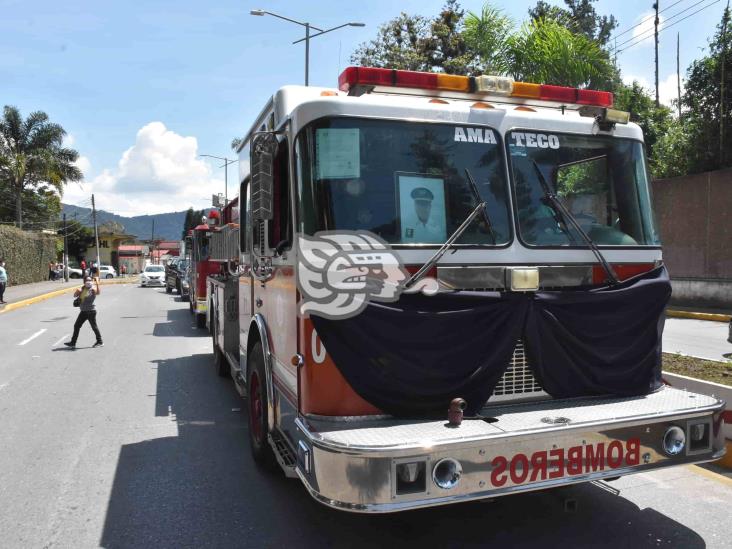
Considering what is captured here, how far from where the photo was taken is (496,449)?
120 inches

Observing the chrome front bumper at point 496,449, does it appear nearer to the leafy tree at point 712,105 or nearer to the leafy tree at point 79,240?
the leafy tree at point 712,105

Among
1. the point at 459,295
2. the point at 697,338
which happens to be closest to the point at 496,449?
the point at 459,295

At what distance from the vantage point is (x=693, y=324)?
14.5 meters

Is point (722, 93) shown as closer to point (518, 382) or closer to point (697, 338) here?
point (697, 338)

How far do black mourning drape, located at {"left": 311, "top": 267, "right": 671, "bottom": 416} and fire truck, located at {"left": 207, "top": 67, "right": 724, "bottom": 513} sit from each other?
0.01 meters

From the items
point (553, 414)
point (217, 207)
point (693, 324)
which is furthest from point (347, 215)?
point (693, 324)

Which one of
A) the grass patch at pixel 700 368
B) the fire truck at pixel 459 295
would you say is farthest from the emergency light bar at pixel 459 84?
the grass patch at pixel 700 368

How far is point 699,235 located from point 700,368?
12466mm

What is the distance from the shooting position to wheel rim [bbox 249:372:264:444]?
4770 mm

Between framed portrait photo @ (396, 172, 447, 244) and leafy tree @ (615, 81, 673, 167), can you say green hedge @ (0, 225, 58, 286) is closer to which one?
leafy tree @ (615, 81, 673, 167)

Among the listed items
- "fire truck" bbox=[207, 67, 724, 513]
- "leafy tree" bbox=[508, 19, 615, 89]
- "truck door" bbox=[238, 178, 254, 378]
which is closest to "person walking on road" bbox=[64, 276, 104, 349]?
"truck door" bbox=[238, 178, 254, 378]

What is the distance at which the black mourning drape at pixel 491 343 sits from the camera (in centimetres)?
331

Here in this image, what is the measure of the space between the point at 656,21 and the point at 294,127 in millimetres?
37183

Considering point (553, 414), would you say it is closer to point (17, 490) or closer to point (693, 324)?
point (17, 490)
